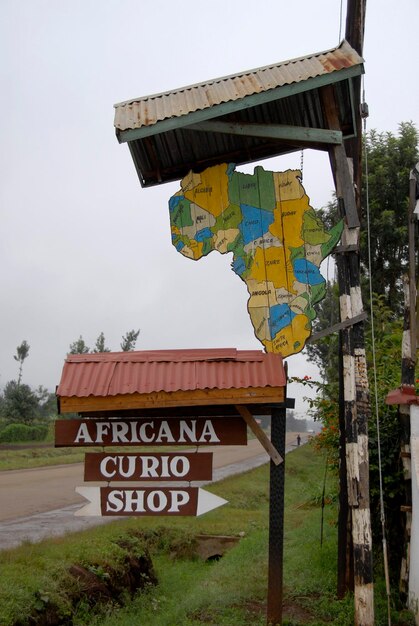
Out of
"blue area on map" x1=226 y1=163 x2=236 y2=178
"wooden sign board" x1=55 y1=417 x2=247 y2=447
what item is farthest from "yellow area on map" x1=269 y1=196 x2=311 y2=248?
"wooden sign board" x1=55 y1=417 x2=247 y2=447

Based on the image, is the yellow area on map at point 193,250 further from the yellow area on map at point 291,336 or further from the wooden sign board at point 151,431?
the wooden sign board at point 151,431

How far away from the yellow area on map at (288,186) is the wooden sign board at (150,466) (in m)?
2.37

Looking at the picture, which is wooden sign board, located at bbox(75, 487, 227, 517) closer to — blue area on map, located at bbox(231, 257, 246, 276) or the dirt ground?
blue area on map, located at bbox(231, 257, 246, 276)

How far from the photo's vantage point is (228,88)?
5.77 metres

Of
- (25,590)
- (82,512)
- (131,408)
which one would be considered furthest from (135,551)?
(131,408)

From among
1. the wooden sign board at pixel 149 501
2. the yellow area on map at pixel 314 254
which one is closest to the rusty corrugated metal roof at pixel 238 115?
the yellow area on map at pixel 314 254

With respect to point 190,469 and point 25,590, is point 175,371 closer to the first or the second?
point 190,469

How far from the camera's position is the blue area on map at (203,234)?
601 centimetres

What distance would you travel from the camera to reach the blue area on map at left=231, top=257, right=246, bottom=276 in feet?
19.3

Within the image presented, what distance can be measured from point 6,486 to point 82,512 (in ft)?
49.4

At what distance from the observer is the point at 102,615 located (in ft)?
22.9

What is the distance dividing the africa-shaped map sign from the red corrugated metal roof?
1.03 feet

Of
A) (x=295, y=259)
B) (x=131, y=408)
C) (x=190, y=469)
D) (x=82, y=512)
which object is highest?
(x=295, y=259)

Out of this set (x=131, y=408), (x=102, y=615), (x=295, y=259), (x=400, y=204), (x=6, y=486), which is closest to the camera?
(x=131, y=408)
